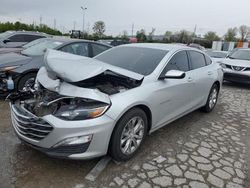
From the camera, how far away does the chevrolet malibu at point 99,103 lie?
8.30 feet

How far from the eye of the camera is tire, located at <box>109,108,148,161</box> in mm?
2771

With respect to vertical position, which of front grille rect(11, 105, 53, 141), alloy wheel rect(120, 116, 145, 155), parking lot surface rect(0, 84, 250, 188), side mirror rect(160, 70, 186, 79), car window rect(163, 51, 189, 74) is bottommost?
parking lot surface rect(0, 84, 250, 188)

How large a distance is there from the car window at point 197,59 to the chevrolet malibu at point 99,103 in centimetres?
62

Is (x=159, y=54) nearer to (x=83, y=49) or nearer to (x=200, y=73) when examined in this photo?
(x=200, y=73)

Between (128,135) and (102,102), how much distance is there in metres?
0.66

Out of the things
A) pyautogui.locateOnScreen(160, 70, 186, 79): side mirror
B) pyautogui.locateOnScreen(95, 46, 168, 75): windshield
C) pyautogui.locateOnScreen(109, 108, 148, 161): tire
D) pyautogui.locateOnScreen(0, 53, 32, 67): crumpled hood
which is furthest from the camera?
pyautogui.locateOnScreen(0, 53, 32, 67): crumpled hood

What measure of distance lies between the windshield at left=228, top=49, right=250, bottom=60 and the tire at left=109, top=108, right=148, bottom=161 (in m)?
7.88

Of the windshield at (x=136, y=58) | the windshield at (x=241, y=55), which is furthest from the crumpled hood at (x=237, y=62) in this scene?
the windshield at (x=136, y=58)

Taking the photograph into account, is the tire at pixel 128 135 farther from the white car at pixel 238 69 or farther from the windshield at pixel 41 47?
the white car at pixel 238 69

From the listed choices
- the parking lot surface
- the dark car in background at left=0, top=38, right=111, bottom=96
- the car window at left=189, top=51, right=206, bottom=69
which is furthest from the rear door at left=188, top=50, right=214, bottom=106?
the dark car in background at left=0, top=38, right=111, bottom=96

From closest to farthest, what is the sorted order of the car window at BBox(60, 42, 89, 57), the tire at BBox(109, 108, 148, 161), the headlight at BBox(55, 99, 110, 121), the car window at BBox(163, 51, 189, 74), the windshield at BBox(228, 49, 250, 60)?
A: the headlight at BBox(55, 99, 110, 121) → the tire at BBox(109, 108, 148, 161) → the car window at BBox(163, 51, 189, 74) → the car window at BBox(60, 42, 89, 57) → the windshield at BBox(228, 49, 250, 60)

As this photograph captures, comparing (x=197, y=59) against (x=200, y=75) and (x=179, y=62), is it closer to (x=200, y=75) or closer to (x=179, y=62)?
(x=200, y=75)

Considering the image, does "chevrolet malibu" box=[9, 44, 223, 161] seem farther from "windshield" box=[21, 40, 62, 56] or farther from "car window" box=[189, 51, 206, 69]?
"windshield" box=[21, 40, 62, 56]

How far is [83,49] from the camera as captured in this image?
Result: 20.4ft
